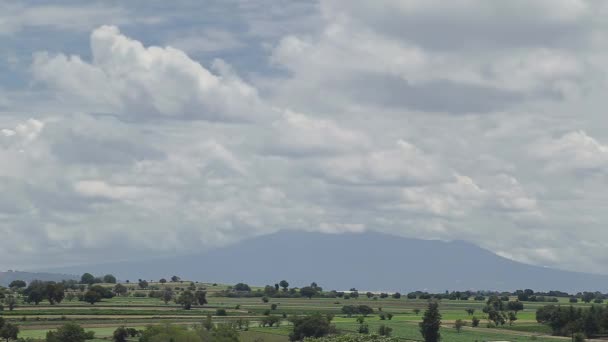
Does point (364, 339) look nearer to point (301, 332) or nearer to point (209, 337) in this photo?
point (209, 337)

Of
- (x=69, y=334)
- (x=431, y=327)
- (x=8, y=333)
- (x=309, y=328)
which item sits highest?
(x=431, y=327)

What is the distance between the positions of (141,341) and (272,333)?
49802mm

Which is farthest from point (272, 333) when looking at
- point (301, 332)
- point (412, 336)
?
point (412, 336)

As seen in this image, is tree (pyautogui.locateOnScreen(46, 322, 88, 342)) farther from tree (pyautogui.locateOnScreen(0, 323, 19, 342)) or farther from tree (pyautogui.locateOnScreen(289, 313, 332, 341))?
tree (pyautogui.locateOnScreen(289, 313, 332, 341))

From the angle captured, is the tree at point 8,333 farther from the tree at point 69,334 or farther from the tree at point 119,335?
the tree at point 119,335

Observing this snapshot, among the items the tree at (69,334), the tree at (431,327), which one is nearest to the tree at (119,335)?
the tree at (69,334)

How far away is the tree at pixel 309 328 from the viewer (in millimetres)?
184750

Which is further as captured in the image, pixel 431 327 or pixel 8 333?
pixel 431 327

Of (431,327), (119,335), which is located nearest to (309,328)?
(431,327)

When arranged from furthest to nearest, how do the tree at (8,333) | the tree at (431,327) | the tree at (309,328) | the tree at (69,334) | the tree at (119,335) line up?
the tree at (431,327) → the tree at (309,328) → the tree at (119,335) → the tree at (8,333) → the tree at (69,334)

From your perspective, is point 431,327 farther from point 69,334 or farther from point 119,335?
point 69,334

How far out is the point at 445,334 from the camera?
19988 cm

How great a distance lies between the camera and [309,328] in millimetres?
185250

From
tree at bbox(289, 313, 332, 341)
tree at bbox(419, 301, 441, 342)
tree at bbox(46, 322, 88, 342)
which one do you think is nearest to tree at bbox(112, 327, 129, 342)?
tree at bbox(46, 322, 88, 342)
